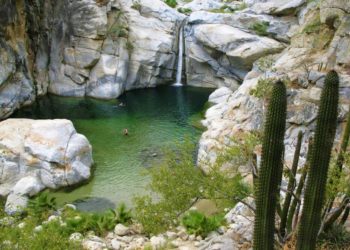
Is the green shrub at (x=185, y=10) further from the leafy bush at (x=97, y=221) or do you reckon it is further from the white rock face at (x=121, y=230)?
the white rock face at (x=121, y=230)

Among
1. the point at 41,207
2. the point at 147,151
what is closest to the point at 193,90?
the point at 147,151

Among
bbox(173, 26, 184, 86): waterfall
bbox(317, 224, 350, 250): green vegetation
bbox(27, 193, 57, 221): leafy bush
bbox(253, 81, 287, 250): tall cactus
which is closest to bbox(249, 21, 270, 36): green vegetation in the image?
bbox(173, 26, 184, 86): waterfall

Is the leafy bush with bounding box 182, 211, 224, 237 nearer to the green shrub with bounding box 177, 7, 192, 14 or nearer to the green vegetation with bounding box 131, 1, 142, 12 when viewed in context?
the green vegetation with bounding box 131, 1, 142, 12

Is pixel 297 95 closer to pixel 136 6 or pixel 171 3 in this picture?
pixel 136 6

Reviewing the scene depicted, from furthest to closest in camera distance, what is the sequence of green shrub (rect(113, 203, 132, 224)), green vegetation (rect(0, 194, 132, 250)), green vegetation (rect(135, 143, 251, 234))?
green shrub (rect(113, 203, 132, 224))
green vegetation (rect(135, 143, 251, 234))
green vegetation (rect(0, 194, 132, 250))

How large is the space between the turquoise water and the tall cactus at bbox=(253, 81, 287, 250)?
30.4ft

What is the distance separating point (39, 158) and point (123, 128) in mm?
8059

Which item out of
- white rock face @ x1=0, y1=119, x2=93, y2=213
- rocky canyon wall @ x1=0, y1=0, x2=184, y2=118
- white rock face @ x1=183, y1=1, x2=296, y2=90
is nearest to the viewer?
white rock face @ x1=0, y1=119, x2=93, y2=213

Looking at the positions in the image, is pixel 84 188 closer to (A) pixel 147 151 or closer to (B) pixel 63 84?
(A) pixel 147 151

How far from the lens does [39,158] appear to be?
18.6m

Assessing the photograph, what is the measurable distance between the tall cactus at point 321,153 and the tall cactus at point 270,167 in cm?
62

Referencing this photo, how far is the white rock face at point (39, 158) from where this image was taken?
17938 millimetres

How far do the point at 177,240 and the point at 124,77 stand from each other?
862 inches

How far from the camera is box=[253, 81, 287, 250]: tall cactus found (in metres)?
8.29
